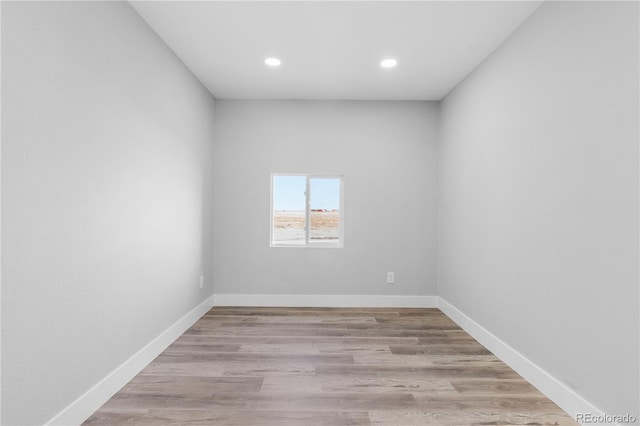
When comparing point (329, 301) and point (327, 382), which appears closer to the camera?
point (327, 382)

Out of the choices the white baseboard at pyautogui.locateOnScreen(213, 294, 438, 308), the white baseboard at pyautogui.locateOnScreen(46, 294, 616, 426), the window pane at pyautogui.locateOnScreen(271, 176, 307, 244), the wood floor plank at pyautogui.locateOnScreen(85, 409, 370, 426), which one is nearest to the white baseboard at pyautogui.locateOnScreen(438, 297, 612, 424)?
the white baseboard at pyautogui.locateOnScreen(46, 294, 616, 426)

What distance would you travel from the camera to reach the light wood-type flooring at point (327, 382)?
1.97m

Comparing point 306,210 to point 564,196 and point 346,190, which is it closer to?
point 346,190

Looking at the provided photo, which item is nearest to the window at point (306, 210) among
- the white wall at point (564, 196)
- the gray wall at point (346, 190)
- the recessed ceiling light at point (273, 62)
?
the gray wall at point (346, 190)

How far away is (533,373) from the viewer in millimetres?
2342

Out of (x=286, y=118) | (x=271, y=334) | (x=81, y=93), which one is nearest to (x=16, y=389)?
(x=81, y=93)

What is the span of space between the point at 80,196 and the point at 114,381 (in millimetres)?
1199

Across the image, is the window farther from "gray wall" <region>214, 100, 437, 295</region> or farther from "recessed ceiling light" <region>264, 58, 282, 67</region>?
"recessed ceiling light" <region>264, 58, 282, 67</region>

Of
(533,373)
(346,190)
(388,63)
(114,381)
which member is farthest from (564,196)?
(114,381)

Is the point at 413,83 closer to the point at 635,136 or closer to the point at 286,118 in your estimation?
the point at 286,118

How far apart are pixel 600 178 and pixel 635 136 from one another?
27 cm

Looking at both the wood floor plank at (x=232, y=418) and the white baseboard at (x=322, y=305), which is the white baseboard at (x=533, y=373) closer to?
the white baseboard at (x=322, y=305)

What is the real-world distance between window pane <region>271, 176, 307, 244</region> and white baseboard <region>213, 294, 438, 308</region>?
726 mm

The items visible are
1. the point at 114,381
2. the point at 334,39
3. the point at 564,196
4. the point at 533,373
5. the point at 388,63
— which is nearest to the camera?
the point at 564,196
